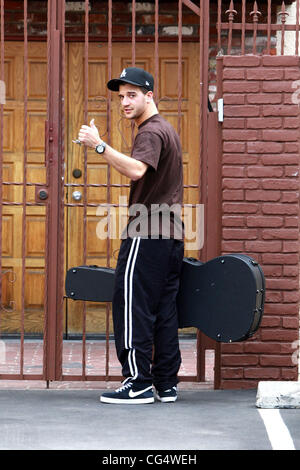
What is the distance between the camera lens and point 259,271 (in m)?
5.92

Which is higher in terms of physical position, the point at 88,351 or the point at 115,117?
the point at 115,117

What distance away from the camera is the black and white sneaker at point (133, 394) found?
5836mm

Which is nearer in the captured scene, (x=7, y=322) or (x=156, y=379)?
(x=156, y=379)

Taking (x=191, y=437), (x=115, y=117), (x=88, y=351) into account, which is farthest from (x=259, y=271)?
(x=115, y=117)

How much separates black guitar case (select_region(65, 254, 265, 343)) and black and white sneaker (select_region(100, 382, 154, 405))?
48cm

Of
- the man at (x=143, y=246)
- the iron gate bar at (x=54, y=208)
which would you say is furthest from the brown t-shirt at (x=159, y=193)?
the iron gate bar at (x=54, y=208)

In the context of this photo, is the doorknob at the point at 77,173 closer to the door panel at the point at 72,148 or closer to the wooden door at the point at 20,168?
the door panel at the point at 72,148

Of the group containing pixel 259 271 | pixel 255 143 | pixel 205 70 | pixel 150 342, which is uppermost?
pixel 205 70

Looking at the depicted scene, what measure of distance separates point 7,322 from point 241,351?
11.2 feet

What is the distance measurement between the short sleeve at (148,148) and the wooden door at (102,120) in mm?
3584

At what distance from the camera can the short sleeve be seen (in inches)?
220

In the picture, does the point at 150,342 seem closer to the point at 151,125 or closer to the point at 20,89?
the point at 151,125

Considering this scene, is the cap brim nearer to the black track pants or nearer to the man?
the man
